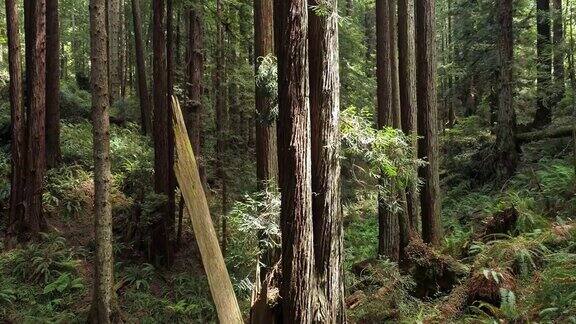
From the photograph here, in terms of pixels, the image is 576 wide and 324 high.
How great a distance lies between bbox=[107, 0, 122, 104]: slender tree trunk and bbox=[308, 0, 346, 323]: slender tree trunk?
60.5ft

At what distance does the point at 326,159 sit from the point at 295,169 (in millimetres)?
537

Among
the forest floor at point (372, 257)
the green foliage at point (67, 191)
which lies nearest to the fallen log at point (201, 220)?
the forest floor at point (372, 257)

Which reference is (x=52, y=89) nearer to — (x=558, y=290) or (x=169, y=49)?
(x=169, y=49)

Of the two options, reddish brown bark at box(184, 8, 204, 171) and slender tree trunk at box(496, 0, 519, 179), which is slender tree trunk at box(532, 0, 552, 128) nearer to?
slender tree trunk at box(496, 0, 519, 179)

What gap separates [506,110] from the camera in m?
14.6

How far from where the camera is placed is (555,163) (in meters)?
13.3

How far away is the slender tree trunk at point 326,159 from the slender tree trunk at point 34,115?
29.4ft

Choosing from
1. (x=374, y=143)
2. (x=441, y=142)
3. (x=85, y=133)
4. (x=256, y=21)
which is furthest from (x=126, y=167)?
(x=441, y=142)

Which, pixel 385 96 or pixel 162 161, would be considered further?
pixel 162 161

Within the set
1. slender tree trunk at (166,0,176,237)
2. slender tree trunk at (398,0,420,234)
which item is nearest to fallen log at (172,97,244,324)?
slender tree trunk at (398,0,420,234)

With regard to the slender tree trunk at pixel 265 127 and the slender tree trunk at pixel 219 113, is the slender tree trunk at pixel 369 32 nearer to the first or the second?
the slender tree trunk at pixel 219 113

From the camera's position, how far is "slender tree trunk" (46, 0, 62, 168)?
14445mm

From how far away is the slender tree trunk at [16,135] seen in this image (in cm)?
1153

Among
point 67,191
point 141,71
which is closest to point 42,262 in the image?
point 67,191
